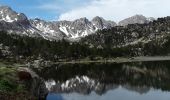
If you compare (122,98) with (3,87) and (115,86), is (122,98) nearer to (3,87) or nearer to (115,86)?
(115,86)

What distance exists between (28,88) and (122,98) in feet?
110

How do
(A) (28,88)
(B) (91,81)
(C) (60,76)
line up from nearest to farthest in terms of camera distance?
1. (A) (28,88)
2. (B) (91,81)
3. (C) (60,76)

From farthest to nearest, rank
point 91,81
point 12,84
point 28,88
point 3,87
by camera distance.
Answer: point 91,81
point 28,88
point 12,84
point 3,87

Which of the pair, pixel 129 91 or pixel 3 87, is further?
pixel 129 91

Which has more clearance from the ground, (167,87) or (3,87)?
(3,87)

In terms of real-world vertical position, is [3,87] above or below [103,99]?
above

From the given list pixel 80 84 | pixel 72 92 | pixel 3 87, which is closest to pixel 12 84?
pixel 3 87

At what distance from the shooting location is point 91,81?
430ft

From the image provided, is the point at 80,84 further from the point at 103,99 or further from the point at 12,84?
the point at 12,84

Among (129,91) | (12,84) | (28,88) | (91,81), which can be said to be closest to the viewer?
(12,84)

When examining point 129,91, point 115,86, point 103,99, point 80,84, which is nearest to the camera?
point 103,99

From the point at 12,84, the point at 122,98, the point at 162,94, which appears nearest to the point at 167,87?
the point at 162,94

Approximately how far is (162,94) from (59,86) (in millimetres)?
35811

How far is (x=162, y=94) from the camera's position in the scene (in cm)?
9350
